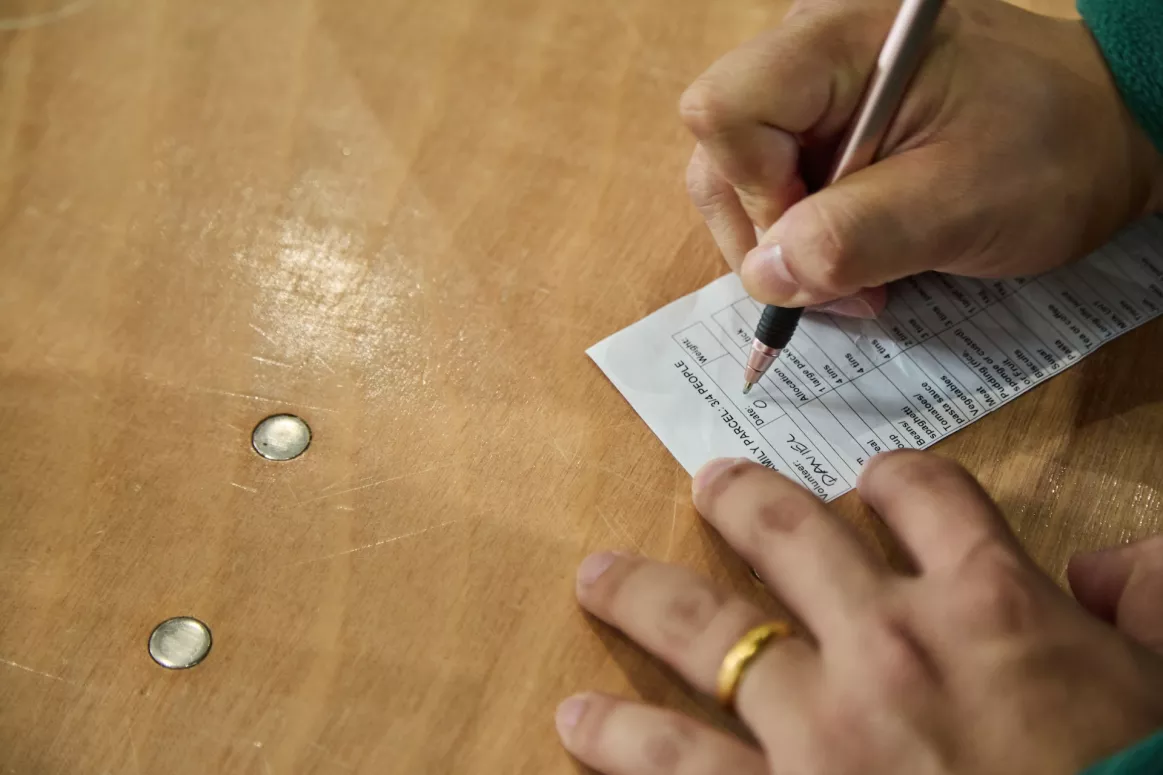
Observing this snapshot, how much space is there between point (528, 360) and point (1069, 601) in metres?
0.29

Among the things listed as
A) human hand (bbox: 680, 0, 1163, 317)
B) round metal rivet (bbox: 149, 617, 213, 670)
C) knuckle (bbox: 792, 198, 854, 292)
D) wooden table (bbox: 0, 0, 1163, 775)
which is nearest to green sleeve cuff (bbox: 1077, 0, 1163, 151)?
human hand (bbox: 680, 0, 1163, 317)

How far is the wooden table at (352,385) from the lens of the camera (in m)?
0.41

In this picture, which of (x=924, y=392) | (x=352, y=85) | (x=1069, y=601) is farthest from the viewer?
(x=352, y=85)

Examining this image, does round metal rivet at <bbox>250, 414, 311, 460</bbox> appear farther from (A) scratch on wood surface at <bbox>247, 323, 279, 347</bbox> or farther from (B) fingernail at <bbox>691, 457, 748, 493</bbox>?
(B) fingernail at <bbox>691, 457, 748, 493</bbox>

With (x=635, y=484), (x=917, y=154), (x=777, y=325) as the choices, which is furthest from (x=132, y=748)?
(x=917, y=154)

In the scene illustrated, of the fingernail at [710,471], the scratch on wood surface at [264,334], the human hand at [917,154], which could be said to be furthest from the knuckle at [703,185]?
the scratch on wood surface at [264,334]

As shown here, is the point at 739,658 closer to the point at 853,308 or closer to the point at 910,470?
the point at 910,470

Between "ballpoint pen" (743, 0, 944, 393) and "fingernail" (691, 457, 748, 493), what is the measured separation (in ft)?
0.18

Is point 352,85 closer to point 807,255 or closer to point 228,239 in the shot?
point 228,239

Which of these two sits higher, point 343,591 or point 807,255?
point 807,255

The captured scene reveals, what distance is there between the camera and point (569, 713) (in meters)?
0.39

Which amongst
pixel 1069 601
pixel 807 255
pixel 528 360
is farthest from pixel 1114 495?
pixel 528 360

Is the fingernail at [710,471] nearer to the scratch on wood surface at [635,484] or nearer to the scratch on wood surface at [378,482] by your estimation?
the scratch on wood surface at [635,484]

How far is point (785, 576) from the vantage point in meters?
0.41
